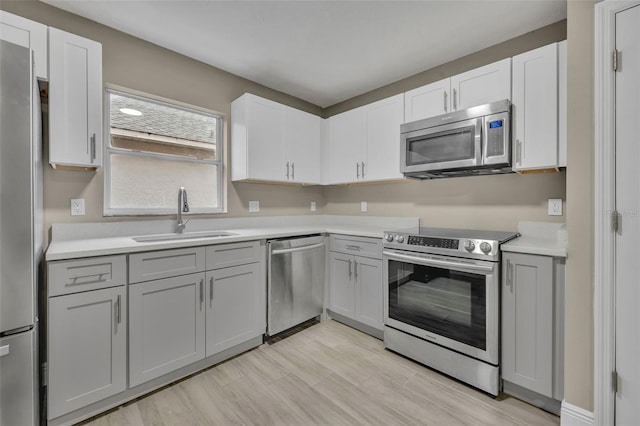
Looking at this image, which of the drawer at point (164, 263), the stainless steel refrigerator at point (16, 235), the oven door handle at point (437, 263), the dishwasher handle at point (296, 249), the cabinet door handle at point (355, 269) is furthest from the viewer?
the cabinet door handle at point (355, 269)

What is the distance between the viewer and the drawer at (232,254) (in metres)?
2.04

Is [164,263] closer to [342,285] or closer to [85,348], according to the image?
[85,348]

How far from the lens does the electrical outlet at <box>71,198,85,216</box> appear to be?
1.99 m

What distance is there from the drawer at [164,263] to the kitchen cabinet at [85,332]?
69 mm

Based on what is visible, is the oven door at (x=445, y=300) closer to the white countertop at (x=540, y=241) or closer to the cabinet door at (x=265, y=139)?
the white countertop at (x=540, y=241)

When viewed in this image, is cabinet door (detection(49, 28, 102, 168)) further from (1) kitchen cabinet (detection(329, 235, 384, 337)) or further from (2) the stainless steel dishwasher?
(1) kitchen cabinet (detection(329, 235, 384, 337))

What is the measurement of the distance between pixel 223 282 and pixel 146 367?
26.7 inches

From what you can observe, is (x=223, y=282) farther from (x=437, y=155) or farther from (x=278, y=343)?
(x=437, y=155)

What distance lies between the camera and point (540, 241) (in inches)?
76.1

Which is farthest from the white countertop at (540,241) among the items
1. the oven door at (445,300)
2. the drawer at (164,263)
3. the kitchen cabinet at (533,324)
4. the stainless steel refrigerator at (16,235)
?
the stainless steel refrigerator at (16,235)
